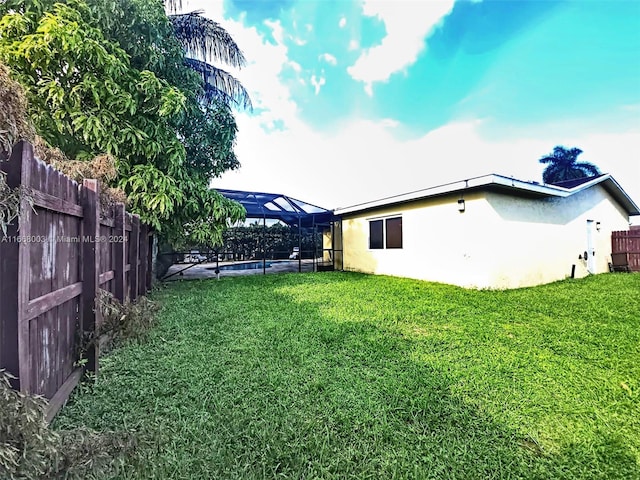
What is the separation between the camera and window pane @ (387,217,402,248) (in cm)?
986

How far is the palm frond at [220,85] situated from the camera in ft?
30.5

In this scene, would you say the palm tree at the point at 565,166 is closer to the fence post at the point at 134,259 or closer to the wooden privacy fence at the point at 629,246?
the wooden privacy fence at the point at 629,246

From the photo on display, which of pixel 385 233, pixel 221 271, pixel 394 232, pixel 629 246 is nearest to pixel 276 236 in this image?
pixel 221 271

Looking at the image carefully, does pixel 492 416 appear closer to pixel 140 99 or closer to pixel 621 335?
pixel 621 335

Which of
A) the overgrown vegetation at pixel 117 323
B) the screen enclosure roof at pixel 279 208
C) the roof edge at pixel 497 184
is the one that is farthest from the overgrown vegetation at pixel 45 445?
the screen enclosure roof at pixel 279 208

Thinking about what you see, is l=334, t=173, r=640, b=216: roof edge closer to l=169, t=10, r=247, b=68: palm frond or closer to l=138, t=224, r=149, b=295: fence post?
l=169, t=10, r=247, b=68: palm frond

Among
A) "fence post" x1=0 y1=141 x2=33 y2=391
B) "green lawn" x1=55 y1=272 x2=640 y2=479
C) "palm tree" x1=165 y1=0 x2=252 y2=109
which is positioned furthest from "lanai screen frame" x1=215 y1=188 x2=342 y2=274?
"fence post" x1=0 y1=141 x2=33 y2=391

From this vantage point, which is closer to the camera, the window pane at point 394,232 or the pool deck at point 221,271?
the window pane at point 394,232

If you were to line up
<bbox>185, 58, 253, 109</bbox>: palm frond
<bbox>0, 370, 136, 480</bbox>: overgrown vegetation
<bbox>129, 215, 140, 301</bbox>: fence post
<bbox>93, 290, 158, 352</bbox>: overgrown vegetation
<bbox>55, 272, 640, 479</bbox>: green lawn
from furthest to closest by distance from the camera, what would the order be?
1. <bbox>185, 58, 253, 109</bbox>: palm frond
2. <bbox>129, 215, 140, 301</bbox>: fence post
3. <bbox>93, 290, 158, 352</bbox>: overgrown vegetation
4. <bbox>55, 272, 640, 479</bbox>: green lawn
5. <bbox>0, 370, 136, 480</bbox>: overgrown vegetation

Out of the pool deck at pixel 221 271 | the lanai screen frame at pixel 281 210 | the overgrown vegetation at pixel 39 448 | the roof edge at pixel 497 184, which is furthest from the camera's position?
the lanai screen frame at pixel 281 210

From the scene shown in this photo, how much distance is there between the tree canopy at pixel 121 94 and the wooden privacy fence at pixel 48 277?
9.91ft

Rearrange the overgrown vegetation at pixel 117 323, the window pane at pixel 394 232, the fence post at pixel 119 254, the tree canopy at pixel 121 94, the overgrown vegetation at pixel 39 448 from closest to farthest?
1. the overgrown vegetation at pixel 39 448
2. the overgrown vegetation at pixel 117 323
3. the fence post at pixel 119 254
4. the tree canopy at pixel 121 94
5. the window pane at pixel 394 232

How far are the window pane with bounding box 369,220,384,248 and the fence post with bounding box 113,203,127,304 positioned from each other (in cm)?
809

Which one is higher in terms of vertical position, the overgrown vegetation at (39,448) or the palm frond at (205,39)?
the palm frond at (205,39)
